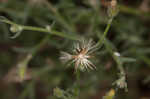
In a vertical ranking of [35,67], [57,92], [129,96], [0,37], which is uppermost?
A: [0,37]

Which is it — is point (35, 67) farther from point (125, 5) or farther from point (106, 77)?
point (125, 5)

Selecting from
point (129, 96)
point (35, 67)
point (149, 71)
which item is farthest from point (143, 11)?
point (35, 67)

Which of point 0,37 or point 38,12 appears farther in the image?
point 0,37

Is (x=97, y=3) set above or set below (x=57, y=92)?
above

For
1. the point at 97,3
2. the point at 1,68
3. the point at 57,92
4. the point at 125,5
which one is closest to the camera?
the point at 57,92

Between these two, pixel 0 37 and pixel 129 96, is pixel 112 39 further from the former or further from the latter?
pixel 0 37

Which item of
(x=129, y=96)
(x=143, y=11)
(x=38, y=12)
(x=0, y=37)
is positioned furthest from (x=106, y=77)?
(x=0, y=37)

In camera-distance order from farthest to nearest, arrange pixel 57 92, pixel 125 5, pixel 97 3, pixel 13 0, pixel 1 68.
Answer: pixel 1 68, pixel 125 5, pixel 13 0, pixel 97 3, pixel 57 92
